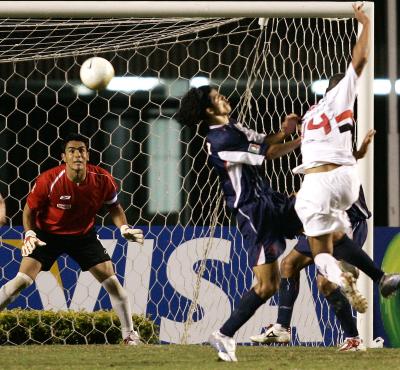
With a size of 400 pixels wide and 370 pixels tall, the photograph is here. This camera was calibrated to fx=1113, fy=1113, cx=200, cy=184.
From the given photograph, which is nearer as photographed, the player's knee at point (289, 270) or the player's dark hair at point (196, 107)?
the player's dark hair at point (196, 107)

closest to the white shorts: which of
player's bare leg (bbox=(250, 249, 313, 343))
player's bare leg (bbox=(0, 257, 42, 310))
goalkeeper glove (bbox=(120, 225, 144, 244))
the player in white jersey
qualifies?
the player in white jersey

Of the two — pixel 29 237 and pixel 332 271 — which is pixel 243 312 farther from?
pixel 29 237

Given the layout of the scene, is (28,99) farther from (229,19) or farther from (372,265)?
(372,265)

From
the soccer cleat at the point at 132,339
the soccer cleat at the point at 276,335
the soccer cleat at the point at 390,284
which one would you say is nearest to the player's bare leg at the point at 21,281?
the soccer cleat at the point at 132,339

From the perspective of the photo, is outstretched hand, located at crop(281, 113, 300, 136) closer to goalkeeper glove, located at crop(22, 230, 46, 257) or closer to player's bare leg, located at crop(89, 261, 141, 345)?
goalkeeper glove, located at crop(22, 230, 46, 257)

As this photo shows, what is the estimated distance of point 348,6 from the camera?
341 inches

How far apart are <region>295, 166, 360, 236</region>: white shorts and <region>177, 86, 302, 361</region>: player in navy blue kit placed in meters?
0.22

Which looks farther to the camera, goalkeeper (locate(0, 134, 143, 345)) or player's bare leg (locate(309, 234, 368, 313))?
goalkeeper (locate(0, 134, 143, 345))

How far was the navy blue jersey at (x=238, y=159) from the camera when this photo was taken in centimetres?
700

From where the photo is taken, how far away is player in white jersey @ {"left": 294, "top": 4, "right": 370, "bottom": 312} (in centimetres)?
695

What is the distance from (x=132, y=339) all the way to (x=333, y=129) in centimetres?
251

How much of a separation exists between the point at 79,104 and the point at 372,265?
11.2 meters

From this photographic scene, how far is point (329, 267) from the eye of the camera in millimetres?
6746

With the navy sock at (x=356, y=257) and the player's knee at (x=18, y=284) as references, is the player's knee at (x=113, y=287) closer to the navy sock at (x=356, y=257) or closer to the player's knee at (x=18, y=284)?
the player's knee at (x=18, y=284)
